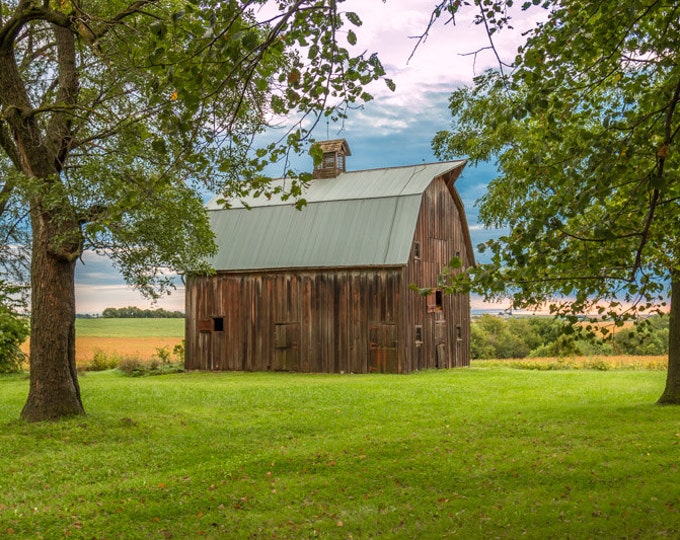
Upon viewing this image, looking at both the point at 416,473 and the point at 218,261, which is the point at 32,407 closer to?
the point at 416,473

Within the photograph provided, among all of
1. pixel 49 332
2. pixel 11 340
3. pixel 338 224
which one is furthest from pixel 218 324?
pixel 49 332

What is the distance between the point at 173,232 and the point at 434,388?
365 inches

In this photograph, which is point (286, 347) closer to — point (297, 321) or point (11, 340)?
point (297, 321)

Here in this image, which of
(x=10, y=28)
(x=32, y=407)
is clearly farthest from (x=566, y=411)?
(x=10, y=28)

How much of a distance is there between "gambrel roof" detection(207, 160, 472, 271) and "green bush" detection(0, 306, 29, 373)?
27.7 feet

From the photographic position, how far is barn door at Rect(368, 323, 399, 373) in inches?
1052

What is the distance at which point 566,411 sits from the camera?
1512 centimetres

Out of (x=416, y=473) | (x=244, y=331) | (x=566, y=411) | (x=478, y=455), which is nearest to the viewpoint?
(x=416, y=473)

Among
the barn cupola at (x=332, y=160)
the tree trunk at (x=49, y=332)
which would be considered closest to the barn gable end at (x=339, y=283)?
the barn cupola at (x=332, y=160)

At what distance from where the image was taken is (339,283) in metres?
27.6

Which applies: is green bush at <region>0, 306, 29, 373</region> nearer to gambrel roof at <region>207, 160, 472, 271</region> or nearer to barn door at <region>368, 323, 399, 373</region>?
gambrel roof at <region>207, 160, 472, 271</region>

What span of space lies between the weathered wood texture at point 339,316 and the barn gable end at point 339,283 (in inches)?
1.6

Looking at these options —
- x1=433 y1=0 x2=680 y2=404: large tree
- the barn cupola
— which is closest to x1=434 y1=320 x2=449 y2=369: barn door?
the barn cupola

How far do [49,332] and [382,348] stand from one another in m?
15.1
